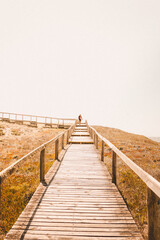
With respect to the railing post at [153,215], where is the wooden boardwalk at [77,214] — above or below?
below

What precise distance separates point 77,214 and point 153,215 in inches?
64.9

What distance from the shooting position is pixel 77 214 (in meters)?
3.09

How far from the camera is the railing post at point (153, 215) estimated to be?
1974 mm

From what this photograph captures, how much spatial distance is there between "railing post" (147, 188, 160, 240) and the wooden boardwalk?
62 centimetres

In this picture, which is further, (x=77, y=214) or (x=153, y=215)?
(x=77, y=214)

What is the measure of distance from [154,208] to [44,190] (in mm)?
2952

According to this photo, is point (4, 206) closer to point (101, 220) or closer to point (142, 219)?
point (101, 220)

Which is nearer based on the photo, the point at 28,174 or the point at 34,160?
the point at 28,174

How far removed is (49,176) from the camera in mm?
5078

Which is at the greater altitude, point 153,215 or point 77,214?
point 153,215

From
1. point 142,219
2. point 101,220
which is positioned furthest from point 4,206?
point 142,219

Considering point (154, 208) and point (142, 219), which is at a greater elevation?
point (154, 208)

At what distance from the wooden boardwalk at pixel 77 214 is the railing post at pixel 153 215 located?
620 mm

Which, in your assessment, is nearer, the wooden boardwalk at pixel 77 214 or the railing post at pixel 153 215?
the railing post at pixel 153 215
